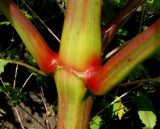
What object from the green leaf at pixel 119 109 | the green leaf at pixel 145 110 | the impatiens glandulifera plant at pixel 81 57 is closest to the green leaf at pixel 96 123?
the green leaf at pixel 119 109

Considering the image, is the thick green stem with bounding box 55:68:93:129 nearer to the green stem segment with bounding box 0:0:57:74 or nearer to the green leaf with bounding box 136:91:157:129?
the green stem segment with bounding box 0:0:57:74

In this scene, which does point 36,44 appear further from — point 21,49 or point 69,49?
point 21,49

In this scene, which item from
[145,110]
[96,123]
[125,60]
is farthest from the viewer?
[96,123]

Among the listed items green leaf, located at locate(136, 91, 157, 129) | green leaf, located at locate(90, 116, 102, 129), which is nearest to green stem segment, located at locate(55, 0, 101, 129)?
green leaf, located at locate(136, 91, 157, 129)

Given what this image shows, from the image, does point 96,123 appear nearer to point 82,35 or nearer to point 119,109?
point 119,109

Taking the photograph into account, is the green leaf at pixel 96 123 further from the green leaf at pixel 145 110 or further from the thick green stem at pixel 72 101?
the thick green stem at pixel 72 101

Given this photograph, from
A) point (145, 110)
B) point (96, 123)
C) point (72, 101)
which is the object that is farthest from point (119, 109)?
point (72, 101)
